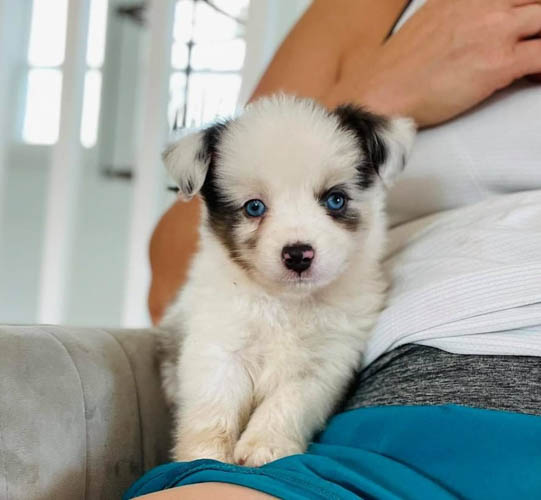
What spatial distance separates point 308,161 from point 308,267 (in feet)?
0.57

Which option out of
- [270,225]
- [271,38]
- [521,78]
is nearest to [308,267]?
[270,225]

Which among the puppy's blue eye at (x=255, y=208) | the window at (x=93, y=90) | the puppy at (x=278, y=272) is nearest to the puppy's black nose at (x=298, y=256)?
the puppy at (x=278, y=272)

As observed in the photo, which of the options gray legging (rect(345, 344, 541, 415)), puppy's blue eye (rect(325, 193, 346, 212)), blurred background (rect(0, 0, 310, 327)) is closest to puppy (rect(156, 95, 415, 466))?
puppy's blue eye (rect(325, 193, 346, 212))

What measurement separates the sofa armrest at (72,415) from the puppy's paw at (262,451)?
0.57 feet

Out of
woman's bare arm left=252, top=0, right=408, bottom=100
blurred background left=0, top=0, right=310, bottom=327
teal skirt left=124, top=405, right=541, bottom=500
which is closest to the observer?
teal skirt left=124, top=405, right=541, bottom=500

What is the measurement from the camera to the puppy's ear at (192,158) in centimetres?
128

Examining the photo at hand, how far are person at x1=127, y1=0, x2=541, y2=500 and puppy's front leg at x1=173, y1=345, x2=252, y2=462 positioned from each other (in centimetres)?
15

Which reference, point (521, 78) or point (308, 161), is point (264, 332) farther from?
point (521, 78)

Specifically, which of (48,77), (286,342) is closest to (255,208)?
(286,342)

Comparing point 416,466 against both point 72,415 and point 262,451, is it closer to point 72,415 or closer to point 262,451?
point 262,451

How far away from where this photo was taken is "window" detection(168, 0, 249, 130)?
2740 mm

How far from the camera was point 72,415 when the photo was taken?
106 cm

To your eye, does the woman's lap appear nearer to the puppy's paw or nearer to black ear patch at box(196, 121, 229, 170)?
the puppy's paw

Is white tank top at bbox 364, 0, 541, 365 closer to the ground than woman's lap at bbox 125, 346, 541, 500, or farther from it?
farther from it
